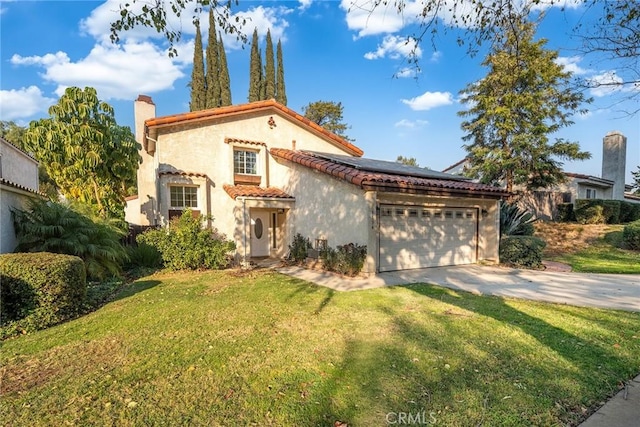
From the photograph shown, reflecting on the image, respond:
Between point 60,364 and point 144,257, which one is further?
point 144,257

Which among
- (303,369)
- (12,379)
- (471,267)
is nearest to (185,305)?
(12,379)

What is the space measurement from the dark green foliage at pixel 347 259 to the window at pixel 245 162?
6.12 metres

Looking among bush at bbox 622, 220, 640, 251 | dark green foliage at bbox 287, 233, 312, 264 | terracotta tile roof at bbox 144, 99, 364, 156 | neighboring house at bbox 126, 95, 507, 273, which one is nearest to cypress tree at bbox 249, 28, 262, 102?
neighboring house at bbox 126, 95, 507, 273

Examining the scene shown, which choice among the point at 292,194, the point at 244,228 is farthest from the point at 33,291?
the point at 292,194

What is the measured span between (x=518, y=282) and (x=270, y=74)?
114 ft

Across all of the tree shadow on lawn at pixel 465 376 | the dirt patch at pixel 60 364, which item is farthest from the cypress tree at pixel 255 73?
the tree shadow on lawn at pixel 465 376

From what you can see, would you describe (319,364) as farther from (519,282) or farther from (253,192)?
(253,192)

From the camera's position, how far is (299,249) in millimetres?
13266

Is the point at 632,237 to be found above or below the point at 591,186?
below

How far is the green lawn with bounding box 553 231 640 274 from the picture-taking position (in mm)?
12102

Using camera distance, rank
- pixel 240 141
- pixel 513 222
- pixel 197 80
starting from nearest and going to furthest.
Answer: pixel 240 141, pixel 513 222, pixel 197 80

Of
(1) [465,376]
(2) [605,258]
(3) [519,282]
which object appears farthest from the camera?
(2) [605,258]

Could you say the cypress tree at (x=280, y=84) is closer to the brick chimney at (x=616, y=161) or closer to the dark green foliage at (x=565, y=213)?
the dark green foliage at (x=565, y=213)

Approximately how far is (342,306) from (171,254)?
7.11m
